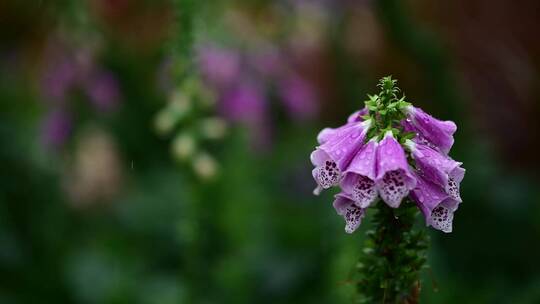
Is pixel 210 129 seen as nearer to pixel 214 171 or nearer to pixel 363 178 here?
pixel 214 171

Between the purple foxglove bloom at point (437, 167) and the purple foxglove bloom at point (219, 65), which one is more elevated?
the purple foxglove bloom at point (219, 65)

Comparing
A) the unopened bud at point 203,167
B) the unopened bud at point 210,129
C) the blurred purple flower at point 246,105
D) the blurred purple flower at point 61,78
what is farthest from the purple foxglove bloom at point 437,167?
the blurred purple flower at point 61,78

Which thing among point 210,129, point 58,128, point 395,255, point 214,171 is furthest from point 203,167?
point 58,128

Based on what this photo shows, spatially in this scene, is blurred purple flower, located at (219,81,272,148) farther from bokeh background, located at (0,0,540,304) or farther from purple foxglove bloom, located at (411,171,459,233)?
purple foxglove bloom, located at (411,171,459,233)

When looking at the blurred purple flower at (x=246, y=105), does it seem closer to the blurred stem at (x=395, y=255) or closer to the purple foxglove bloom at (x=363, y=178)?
the blurred stem at (x=395, y=255)

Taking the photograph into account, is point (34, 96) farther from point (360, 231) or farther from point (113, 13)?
point (360, 231)

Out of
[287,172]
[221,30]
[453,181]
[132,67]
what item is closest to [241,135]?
[221,30]

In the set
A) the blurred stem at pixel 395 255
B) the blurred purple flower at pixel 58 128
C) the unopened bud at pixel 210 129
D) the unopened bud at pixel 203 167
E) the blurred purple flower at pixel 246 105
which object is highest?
the blurred purple flower at pixel 58 128
